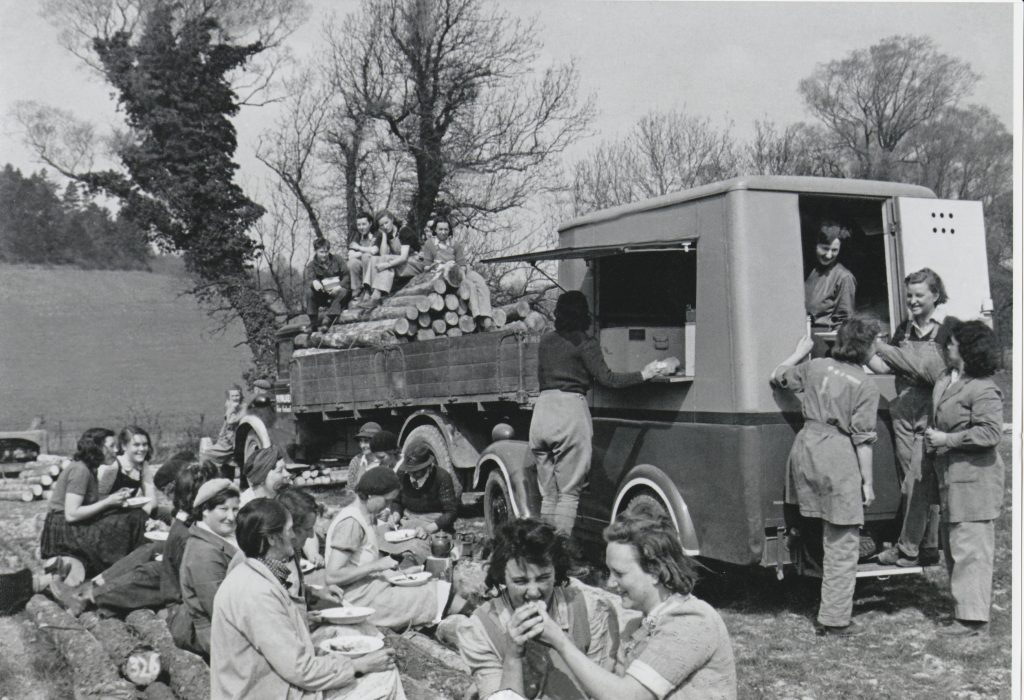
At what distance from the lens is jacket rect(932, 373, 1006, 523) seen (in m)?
5.41

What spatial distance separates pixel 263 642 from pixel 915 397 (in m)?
4.12

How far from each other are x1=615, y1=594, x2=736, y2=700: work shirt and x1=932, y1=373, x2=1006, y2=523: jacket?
2.97m

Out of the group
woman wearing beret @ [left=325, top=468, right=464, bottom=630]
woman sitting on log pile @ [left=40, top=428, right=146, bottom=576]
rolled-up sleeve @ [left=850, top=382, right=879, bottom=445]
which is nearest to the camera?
woman wearing beret @ [left=325, top=468, right=464, bottom=630]

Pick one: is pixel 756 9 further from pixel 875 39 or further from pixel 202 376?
pixel 202 376

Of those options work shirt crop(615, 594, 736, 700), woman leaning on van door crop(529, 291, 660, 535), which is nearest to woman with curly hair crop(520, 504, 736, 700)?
work shirt crop(615, 594, 736, 700)

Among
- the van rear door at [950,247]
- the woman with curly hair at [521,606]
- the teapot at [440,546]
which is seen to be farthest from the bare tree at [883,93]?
the woman with curly hair at [521,606]

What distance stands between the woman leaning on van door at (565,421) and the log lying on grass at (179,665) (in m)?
2.37

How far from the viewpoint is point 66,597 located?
623 cm

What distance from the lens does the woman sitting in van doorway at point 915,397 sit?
228 inches

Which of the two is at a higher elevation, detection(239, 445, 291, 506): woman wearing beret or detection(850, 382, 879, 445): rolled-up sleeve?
detection(850, 382, 879, 445): rolled-up sleeve

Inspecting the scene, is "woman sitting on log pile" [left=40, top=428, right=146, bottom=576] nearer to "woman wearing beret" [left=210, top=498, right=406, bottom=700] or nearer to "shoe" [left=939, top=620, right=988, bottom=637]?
"woman wearing beret" [left=210, top=498, right=406, bottom=700]

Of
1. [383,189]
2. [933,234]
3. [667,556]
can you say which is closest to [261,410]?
[383,189]

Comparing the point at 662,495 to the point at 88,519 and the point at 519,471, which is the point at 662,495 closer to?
the point at 519,471

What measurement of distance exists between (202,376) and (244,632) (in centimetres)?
2482
